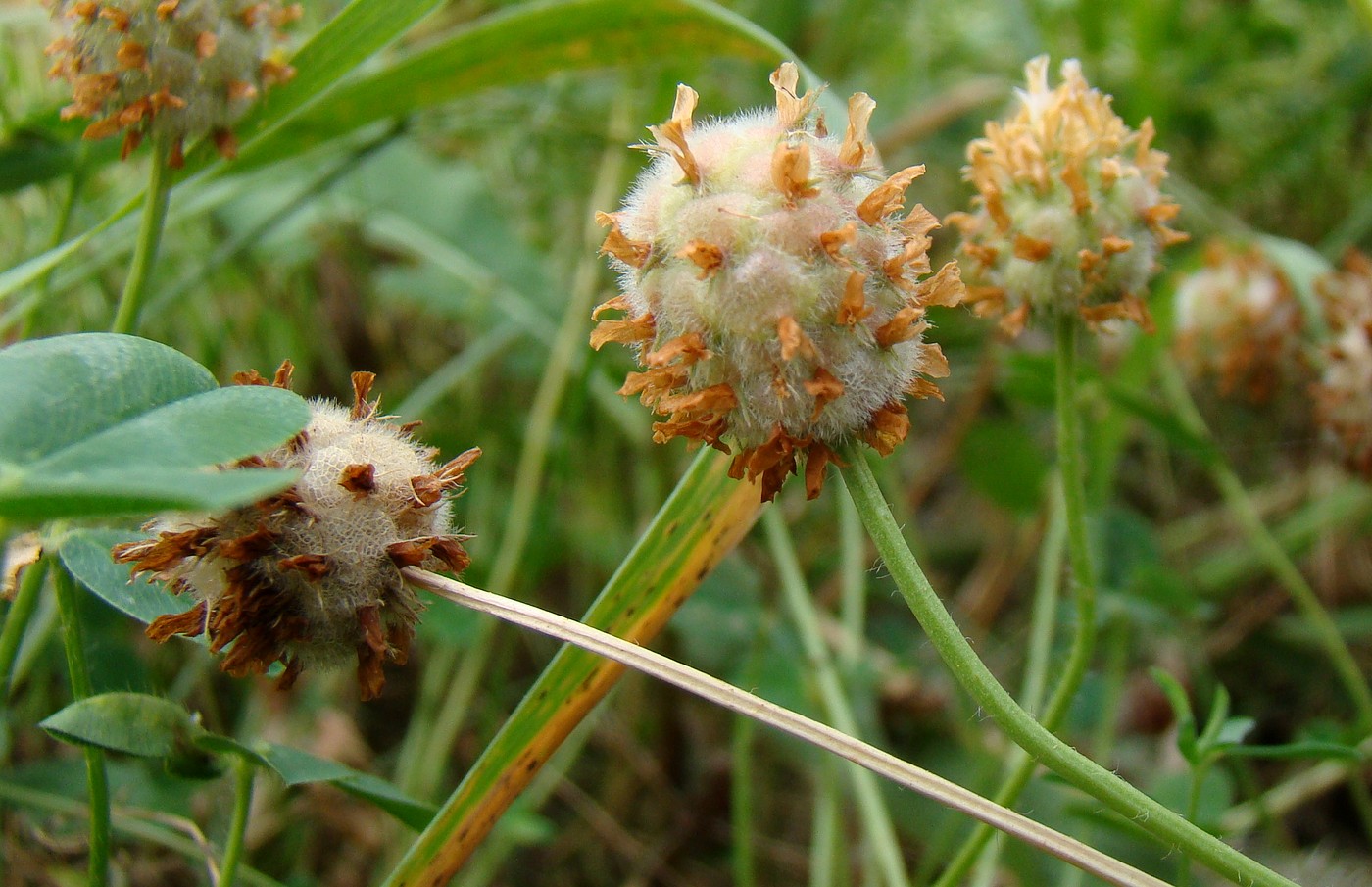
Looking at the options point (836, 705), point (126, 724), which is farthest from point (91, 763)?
point (836, 705)

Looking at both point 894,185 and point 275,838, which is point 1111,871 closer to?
point 894,185

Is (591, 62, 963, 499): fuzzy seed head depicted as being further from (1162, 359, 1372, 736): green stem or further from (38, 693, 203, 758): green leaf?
(1162, 359, 1372, 736): green stem

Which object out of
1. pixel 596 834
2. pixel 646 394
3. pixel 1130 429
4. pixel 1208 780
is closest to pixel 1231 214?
pixel 1130 429

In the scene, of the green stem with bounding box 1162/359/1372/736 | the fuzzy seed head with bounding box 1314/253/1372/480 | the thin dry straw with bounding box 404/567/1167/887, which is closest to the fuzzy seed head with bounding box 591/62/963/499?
the thin dry straw with bounding box 404/567/1167/887

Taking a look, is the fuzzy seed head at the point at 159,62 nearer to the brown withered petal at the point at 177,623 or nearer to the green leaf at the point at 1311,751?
the brown withered petal at the point at 177,623

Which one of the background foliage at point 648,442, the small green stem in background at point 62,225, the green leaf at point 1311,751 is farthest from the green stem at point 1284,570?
Answer: the small green stem in background at point 62,225

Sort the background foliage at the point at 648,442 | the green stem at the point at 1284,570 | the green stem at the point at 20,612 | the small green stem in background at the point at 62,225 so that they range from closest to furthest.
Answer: the green stem at the point at 20,612, the small green stem in background at the point at 62,225, the background foliage at the point at 648,442, the green stem at the point at 1284,570

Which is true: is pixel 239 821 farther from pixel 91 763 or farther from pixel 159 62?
pixel 159 62

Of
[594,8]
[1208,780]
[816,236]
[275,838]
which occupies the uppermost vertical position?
[594,8]
